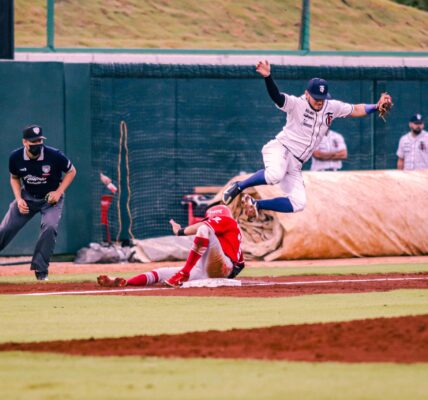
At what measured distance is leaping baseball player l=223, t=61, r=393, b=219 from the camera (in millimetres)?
14578

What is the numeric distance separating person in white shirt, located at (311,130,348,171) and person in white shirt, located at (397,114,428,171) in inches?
41.9

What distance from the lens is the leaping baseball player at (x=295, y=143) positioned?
47.8ft

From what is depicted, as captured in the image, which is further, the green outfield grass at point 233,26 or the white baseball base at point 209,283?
the green outfield grass at point 233,26

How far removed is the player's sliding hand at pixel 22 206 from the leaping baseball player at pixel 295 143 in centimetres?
250

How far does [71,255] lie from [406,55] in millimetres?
9184

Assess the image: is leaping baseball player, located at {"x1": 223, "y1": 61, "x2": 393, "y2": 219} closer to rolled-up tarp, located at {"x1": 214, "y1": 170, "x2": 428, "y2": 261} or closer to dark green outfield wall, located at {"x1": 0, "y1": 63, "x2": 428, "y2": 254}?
rolled-up tarp, located at {"x1": 214, "y1": 170, "x2": 428, "y2": 261}

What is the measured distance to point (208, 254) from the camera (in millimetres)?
13516

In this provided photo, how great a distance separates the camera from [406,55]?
25734 millimetres

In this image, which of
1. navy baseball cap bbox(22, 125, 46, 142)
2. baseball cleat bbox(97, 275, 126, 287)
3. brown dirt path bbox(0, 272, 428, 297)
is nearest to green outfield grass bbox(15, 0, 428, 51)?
navy baseball cap bbox(22, 125, 46, 142)

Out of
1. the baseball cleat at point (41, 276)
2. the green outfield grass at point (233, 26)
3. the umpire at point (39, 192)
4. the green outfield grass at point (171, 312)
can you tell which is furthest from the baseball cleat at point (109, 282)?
the green outfield grass at point (233, 26)

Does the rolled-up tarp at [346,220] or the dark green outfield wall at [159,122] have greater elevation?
the dark green outfield wall at [159,122]

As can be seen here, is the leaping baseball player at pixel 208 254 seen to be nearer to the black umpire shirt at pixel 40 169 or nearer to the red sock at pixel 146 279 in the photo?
the red sock at pixel 146 279

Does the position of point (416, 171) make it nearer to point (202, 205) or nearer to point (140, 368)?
point (202, 205)

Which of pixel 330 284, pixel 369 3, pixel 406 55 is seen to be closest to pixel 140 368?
pixel 330 284
